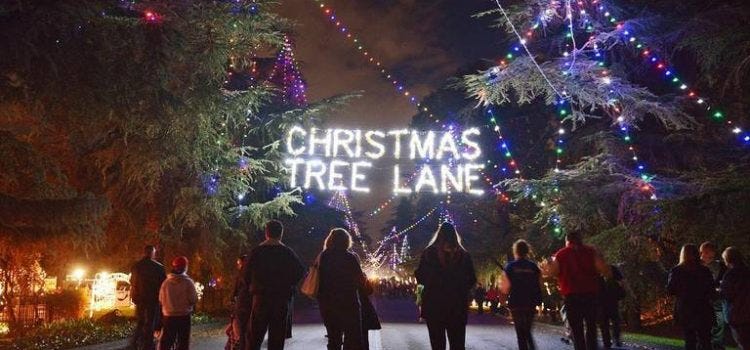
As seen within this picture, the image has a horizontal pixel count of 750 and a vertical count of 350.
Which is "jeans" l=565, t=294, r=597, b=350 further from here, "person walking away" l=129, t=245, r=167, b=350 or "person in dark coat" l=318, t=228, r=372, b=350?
"person walking away" l=129, t=245, r=167, b=350

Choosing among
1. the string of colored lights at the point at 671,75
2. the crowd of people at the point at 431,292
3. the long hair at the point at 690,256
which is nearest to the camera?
the crowd of people at the point at 431,292

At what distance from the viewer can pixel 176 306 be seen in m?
7.92

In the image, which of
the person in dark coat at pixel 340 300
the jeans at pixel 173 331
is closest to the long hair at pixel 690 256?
the person in dark coat at pixel 340 300

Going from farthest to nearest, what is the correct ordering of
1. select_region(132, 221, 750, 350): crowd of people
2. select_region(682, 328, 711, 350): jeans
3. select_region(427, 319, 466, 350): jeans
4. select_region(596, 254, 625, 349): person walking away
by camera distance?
select_region(596, 254, 625, 349): person walking away < select_region(682, 328, 711, 350): jeans < select_region(132, 221, 750, 350): crowd of people < select_region(427, 319, 466, 350): jeans

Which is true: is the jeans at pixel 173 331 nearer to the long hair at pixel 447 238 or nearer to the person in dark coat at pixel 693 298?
the long hair at pixel 447 238

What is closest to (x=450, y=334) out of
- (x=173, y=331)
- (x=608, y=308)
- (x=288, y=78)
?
(x=173, y=331)

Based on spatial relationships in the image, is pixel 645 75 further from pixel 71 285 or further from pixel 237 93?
pixel 71 285

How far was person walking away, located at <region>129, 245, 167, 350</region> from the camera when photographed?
881 cm

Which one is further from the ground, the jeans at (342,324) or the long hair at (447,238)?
the long hair at (447,238)

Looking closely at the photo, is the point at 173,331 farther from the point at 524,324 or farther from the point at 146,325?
the point at 524,324

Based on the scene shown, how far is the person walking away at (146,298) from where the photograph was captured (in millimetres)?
8809

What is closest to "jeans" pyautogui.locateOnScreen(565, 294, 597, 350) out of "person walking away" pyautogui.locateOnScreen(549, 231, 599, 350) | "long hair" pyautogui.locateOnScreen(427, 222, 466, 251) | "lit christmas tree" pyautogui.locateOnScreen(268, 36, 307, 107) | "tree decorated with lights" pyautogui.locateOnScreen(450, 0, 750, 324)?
"person walking away" pyautogui.locateOnScreen(549, 231, 599, 350)

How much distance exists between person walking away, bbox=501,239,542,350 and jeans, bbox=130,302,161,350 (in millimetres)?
5453

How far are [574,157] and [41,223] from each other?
15.7 metres
